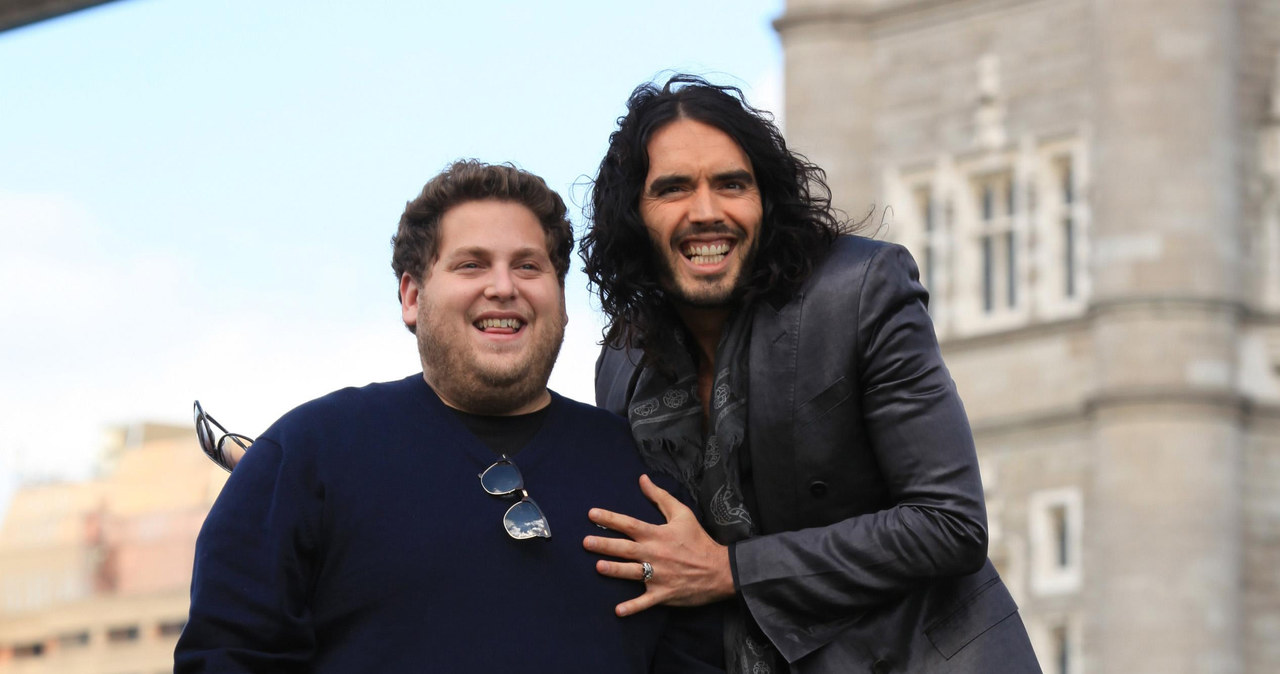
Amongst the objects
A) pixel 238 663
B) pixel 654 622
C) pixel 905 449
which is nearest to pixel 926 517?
pixel 905 449

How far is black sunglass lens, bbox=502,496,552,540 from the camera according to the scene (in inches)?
165

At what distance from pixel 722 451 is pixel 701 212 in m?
0.43

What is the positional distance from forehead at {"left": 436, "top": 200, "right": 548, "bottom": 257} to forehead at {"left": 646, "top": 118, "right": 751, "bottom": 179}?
0.38m

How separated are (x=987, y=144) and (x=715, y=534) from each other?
2290cm

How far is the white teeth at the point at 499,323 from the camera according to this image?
4254 mm

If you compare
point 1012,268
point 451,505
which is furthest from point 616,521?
point 1012,268

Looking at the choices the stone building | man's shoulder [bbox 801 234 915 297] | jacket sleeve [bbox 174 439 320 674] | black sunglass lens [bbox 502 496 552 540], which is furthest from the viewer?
the stone building

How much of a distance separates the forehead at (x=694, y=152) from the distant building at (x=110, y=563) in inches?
2990

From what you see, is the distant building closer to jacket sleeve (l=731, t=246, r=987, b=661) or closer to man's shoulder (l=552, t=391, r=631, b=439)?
man's shoulder (l=552, t=391, r=631, b=439)

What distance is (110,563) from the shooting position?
85500mm

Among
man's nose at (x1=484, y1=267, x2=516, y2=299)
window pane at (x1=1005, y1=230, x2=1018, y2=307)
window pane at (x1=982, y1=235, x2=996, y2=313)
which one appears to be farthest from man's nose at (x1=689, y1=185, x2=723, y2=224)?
window pane at (x1=982, y1=235, x2=996, y2=313)

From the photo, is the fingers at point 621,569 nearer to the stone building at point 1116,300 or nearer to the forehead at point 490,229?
the forehead at point 490,229

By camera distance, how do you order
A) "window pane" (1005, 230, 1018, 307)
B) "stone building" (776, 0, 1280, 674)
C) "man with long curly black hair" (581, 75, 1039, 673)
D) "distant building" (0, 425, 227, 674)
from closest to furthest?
1. "man with long curly black hair" (581, 75, 1039, 673)
2. "stone building" (776, 0, 1280, 674)
3. "window pane" (1005, 230, 1018, 307)
4. "distant building" (0, 425, 227, 674)

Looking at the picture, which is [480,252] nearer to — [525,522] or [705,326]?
[525,522]
